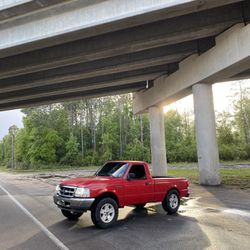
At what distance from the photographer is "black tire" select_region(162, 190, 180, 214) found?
10.2m

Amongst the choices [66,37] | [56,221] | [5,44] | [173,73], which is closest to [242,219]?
[56,221]

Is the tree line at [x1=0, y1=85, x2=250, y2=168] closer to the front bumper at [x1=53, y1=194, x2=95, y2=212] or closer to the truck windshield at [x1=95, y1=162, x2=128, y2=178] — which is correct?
the truck windshield at [x1=95, y1=162, x2=128, y2=178]

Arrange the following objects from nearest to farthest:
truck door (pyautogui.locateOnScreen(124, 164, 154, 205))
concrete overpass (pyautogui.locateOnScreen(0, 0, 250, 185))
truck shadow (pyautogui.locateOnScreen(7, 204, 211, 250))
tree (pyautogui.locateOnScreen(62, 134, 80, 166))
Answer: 1. truck shadow (pyautogui.locateOnScreen(7, 204, 211, 250))
2. truck door (pyautogui.locateOnScreen(124, 164, 154, 205))
3. concrete overpass (pyautogui.locateOnScreen(0, 0, 250, 185))
4. tree (pyautogui.locateOnScreen(62, 134, 80, 166))

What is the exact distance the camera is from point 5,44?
14484 mm

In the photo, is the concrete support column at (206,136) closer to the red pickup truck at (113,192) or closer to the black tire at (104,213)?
the red pickup truck at (113,192)

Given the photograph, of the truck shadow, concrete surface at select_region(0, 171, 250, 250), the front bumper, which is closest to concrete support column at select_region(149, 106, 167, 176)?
concrete surface at select_region(0, 171, 250, 250)

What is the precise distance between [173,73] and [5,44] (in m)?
11.6

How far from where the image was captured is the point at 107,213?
27.2 ft

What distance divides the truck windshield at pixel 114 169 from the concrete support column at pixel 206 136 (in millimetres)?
9649

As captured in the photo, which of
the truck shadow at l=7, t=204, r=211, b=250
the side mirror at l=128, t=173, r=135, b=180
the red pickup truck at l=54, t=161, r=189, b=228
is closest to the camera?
the truck shadow at l=7, t=204, r=211, b=250

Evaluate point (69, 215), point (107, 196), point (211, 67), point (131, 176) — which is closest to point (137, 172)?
point (131, 176)

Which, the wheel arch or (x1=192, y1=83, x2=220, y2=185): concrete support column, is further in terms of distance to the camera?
(x1=192, y1=83, x2=220, y2=185): concrete support column

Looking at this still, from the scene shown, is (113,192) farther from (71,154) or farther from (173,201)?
(71,154)

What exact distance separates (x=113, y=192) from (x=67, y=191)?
4.22ft
